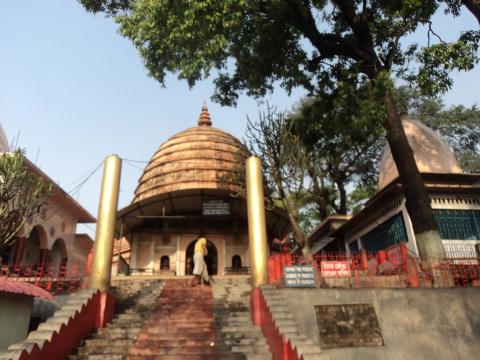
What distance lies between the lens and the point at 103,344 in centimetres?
657

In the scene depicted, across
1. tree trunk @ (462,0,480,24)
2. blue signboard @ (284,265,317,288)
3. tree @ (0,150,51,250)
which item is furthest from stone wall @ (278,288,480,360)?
tree @ (0,150,51,250)

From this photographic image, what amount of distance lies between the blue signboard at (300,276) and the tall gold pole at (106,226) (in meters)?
3.83

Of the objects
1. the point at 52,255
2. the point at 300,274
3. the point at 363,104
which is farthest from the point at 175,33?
the point at 52,255

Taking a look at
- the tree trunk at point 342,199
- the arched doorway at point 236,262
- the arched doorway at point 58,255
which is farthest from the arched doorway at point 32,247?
the tree trunk at point 342,199

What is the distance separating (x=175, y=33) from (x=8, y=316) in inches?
322

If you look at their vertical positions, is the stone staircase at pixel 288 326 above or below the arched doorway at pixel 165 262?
below

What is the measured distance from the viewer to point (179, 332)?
6992 millimetres

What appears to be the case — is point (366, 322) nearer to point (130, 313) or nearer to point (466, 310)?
point (466, 310)

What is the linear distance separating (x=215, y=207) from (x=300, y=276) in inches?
351

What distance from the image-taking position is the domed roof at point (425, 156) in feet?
50.1

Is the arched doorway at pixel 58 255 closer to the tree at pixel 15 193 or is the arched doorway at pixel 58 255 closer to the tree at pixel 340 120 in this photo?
the tree at pixel 15 193

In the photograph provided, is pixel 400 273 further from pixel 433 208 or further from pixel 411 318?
pixel 433 208

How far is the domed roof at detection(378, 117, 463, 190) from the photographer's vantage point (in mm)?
15273

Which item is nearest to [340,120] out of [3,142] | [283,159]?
[283,159]
